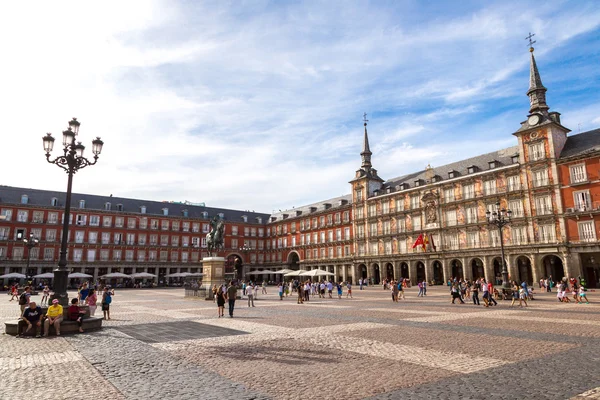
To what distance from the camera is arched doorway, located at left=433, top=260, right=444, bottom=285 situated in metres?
48.2

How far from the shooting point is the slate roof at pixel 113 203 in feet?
184

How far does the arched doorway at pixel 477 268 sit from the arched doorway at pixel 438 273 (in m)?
4.05

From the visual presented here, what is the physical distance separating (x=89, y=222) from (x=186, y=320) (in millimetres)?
53084

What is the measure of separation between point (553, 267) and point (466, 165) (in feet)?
50.3

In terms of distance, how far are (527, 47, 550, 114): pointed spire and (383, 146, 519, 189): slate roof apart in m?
5.02

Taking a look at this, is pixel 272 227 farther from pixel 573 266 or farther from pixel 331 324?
pixel 331 324

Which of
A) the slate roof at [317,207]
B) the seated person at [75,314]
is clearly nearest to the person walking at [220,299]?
the seated person at [75,314]

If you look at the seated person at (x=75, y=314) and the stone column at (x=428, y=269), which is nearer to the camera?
the seated person at (x=75, y=314)

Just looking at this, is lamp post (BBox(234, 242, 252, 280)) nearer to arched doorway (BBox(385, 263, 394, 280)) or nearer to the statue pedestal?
arched doorway (BBox(385, 263, 394, 280))

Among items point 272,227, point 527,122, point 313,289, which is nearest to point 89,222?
point 272,227

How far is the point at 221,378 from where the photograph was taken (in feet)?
21.8

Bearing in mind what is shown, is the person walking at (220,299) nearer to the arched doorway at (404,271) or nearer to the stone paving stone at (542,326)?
the stone paving stone at (542,326)

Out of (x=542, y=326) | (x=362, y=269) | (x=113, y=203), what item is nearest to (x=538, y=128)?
(x=362, y=269)

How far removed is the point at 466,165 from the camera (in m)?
48.3
